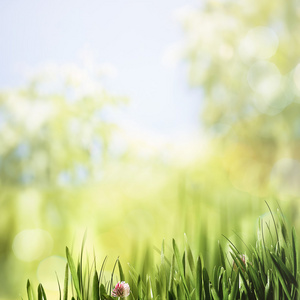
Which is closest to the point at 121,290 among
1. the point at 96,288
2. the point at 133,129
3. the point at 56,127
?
the point at 96,288

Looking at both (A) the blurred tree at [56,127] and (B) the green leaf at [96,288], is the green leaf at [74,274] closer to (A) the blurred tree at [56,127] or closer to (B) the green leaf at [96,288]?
(B) the green leaf at [96,288]

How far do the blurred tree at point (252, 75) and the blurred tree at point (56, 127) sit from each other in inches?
20.0

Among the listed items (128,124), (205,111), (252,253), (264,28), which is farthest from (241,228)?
(264,28)

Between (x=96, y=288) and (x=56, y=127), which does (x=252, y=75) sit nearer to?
(x=56, y=127)

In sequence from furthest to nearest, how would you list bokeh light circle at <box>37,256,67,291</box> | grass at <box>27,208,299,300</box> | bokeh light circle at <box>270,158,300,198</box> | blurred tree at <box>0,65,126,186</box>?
blurred tree at <box>0,65,126,186</box>, bokeh light circle at <box>270,158,300,198</box>, bokeh light circle at <box>37,256,67,291</box>, grass at <box>27,208,299,300</box>

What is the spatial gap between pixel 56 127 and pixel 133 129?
576 mm

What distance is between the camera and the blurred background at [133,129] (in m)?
1.22

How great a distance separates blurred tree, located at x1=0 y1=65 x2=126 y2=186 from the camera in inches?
56.1

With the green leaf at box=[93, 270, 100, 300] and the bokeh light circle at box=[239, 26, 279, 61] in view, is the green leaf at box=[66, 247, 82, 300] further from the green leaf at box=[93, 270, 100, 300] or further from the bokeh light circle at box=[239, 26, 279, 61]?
the bokeh light circle at box=[239, 26, 279, 61]

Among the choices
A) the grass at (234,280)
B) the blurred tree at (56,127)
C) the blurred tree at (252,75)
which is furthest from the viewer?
the blurred tree at (252,75)

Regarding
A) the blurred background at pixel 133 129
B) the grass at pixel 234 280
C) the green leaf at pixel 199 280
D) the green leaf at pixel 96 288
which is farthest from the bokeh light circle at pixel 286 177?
the green leaf at pixel 96 288

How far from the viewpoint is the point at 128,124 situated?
1.39 meters

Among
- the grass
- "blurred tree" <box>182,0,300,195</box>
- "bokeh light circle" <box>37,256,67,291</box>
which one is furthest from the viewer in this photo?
"blurred tree" <box>182,0,300,195</box>

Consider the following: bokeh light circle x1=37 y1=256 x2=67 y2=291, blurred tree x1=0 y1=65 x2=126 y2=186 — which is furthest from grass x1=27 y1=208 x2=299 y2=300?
blurred tree x1=0 y1=65 x2=126 y2=186
